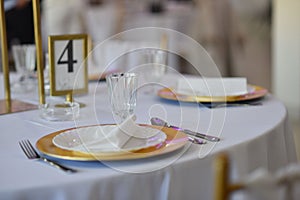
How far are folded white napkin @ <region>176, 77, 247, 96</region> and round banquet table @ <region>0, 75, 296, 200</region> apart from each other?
122mm

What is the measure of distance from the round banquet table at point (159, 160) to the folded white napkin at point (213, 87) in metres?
0.12

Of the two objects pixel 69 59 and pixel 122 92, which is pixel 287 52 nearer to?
pixel 69 59

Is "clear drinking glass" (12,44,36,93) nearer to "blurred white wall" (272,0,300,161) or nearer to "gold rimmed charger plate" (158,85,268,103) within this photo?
"gold rimmed charger plate" (158,85,268,103)

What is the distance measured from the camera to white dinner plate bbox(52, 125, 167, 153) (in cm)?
121

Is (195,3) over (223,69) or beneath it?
over

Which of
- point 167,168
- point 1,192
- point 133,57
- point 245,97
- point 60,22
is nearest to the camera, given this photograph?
point 1,192

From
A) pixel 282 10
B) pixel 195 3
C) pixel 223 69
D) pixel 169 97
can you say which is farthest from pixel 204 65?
pixel 169 97

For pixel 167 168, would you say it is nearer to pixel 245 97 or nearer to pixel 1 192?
pixel 1 192

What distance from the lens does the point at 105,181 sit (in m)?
1.08

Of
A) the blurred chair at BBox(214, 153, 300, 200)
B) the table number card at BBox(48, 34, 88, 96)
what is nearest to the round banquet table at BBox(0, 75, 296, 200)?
the table number card at BBox(48, 34, 88, 96)

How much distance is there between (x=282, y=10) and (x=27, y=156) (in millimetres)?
3672

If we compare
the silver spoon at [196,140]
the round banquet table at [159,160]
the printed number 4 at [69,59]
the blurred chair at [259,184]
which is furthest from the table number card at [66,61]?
the blurred chair at [259,184]

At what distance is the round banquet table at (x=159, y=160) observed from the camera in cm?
108

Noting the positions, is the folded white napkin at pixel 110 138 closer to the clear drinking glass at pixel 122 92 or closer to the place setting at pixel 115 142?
the place setting at pixel 115 142
